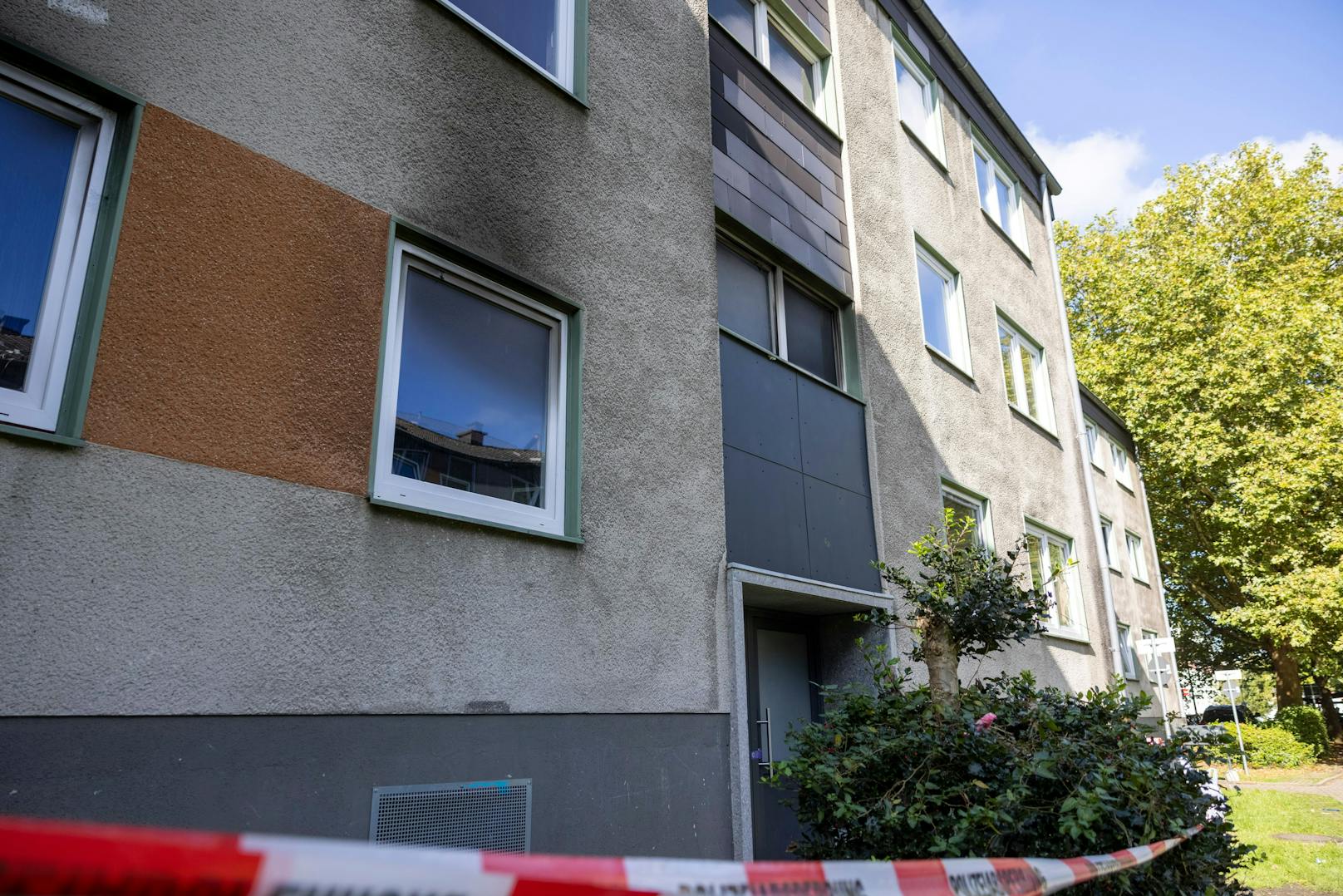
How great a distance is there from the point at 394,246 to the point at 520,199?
1.00 m

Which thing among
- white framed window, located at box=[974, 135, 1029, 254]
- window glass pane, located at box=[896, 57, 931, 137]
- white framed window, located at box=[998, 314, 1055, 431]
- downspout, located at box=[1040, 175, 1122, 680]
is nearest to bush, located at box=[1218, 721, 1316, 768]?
downspout, located at box=[1040, 175, 1122, 680]

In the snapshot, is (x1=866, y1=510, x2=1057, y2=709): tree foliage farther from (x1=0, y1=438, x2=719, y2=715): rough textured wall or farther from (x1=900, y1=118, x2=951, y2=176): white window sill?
(x1=900, y1=118, x2=951, y2=176): white window sill

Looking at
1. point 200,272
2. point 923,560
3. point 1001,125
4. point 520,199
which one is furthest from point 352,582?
point 1001,125

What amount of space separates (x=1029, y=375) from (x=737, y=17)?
Result: 24.8 ft

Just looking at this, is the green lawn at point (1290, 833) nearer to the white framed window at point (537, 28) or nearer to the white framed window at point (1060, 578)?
the white framed window at point (1060, 578)

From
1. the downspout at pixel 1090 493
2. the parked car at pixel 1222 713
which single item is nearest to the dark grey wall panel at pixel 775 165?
the downspout at pixel 1090 493

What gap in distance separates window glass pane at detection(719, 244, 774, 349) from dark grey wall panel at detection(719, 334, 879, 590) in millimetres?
328

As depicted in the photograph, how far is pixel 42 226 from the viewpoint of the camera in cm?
351

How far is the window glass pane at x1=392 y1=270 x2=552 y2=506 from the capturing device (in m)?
4.68

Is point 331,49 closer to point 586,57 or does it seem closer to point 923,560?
point 586,57

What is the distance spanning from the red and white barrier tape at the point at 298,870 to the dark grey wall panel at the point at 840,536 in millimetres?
5594

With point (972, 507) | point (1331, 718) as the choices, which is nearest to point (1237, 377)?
point (1331, 718)

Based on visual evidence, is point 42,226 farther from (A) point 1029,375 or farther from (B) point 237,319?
(A) point 1029,375

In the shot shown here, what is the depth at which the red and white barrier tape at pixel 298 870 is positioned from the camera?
0.87 meters
